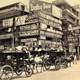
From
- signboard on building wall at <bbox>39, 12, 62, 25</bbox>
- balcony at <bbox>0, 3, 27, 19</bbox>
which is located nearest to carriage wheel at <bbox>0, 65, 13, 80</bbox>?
signboard on building wall at <bbox>39, 12, 62, 25</bbox>

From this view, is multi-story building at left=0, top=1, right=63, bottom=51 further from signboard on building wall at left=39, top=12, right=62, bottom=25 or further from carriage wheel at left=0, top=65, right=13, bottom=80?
carriage wheel at left=0, top=65, right=13, bottom=80

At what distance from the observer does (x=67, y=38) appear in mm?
48688

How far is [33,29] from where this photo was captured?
39.7 meters

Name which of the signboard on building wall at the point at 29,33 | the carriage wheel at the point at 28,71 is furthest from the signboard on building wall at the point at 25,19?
the carriage wheel at the point at 28,71

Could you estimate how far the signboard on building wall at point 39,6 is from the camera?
46.7 m

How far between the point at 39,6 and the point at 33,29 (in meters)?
10.3

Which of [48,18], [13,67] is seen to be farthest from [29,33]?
[13,67]

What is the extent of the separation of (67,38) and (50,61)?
2820 cm

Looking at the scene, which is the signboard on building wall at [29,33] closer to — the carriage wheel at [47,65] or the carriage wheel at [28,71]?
the carriage wheel at [47,65]

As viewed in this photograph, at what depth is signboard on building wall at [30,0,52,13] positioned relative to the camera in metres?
46.7

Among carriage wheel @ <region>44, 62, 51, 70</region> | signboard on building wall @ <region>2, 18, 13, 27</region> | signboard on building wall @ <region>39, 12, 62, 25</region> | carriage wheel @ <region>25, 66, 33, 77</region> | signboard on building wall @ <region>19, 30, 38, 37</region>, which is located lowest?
carriage wheel @ <region>44, 62, 51, 70</region>

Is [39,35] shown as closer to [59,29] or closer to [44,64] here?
[59,29]

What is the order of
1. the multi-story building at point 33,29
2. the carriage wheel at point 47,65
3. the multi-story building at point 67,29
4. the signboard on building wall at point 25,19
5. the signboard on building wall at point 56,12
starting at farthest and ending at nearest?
1. the multi-story building at point 67,29
2. the signboard on building wall at point 56,12
3. the signboard on building wall at point 25,19
4. the multi-story building at point 33,29
5. the carriage wheel at point 47,65

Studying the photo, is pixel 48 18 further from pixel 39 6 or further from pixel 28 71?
pixel 28 71
